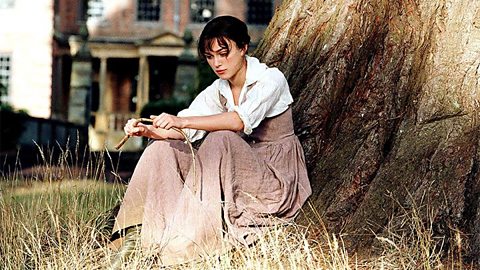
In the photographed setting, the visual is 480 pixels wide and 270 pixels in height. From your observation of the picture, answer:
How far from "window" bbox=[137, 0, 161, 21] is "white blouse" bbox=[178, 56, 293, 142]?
88.6ft

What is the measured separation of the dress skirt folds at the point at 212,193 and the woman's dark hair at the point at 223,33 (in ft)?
1.48

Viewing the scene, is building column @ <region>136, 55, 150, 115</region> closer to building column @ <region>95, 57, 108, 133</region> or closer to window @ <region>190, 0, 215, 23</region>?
building column @ <region>95, 57, 108, 133</region>

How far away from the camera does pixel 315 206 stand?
5.15 meters

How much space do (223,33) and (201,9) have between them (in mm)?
27218

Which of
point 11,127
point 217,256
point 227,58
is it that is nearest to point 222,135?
point 227,58

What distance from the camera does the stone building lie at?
30172mm

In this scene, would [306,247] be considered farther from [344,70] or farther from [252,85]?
[344,70]

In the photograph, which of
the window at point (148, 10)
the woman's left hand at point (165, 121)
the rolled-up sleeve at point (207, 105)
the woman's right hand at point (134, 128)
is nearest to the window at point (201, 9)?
the window at point (148, 10)

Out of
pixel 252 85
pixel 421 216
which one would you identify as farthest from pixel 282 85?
pixel 421 216

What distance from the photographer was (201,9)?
32.0 meters

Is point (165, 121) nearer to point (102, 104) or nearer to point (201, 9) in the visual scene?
point (102, 104)

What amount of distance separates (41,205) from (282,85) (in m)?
1.89

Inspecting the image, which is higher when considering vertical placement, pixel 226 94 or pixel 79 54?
pixel 226 94

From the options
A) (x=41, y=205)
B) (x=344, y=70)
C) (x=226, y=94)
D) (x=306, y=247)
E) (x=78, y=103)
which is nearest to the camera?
(x=306, y=247)
